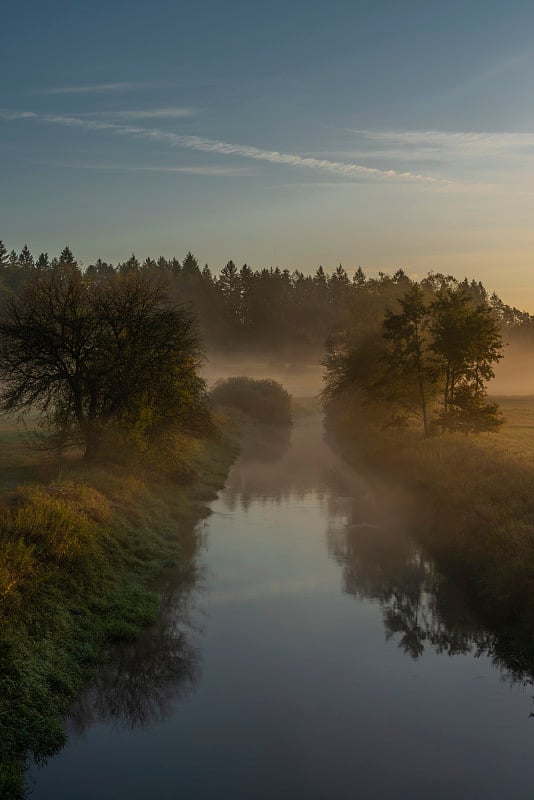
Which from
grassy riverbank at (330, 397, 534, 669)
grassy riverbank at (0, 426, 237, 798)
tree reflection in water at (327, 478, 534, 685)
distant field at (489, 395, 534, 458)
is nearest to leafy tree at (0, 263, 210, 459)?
grassy riverbank at (0, 426, 237, 798)

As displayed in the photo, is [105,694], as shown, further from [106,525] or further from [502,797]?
[106,525]

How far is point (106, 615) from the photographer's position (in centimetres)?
1845

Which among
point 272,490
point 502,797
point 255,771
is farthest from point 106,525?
point 272,490

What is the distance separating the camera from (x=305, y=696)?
14.9m

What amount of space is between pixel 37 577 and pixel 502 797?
37.1 ft

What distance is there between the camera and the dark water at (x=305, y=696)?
1186cm

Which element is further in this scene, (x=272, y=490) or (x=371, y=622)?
(x=272, y=490)

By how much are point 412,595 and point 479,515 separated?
191 inches

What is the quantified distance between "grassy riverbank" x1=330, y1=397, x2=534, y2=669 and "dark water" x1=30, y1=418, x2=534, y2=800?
85 centimetres

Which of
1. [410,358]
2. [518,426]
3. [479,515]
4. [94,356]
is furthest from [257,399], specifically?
[479,515]

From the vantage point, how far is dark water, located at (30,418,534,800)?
1186cm

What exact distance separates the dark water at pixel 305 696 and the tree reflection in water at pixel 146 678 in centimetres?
4

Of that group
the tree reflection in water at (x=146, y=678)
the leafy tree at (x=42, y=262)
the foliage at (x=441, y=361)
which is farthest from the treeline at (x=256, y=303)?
the tree reflection in water at (x=146, y=678)

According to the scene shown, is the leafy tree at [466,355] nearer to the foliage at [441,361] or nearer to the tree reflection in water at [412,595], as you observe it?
the foliage at [441,361]
